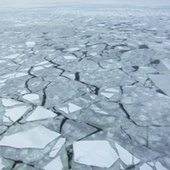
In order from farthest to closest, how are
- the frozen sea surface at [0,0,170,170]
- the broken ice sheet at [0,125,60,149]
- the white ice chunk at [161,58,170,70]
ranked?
the white ice chunk at [161,58,170,70] → the broken ice sheet at [0,125,60,149] → the frozen sea surface at [0,0,170,170]

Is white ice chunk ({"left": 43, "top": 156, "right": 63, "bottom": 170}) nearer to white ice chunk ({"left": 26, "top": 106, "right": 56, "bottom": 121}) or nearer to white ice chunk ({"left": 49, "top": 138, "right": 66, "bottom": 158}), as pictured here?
white ice chunk ({"left": 49, "top": 138, "right": 66, "bottom": 158})

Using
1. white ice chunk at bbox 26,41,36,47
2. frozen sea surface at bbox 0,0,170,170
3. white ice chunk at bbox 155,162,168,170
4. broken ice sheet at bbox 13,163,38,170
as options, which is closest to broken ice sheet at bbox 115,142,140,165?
frozen sea surface at bbox 0,0,170,170

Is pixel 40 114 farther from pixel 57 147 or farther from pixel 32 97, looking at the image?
pixel 57 147

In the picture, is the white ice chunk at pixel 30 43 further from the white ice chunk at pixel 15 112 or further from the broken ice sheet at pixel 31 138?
the broken ice sheet at pixel 31 138

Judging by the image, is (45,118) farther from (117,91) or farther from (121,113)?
(117,91)

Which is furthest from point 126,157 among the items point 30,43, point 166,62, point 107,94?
point 30,43

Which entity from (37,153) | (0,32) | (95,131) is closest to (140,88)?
(95,131)

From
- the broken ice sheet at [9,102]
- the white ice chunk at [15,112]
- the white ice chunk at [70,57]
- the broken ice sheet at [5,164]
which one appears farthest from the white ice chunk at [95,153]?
the white ice chunk at [70,57]
